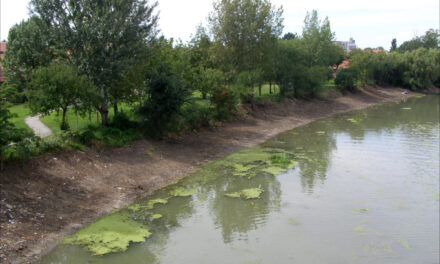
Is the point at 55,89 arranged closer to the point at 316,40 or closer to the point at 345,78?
the point at 316,40

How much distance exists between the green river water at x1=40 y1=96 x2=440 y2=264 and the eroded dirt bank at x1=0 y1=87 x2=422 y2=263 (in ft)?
2.57

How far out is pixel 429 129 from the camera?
112 feet

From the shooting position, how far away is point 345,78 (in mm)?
56812

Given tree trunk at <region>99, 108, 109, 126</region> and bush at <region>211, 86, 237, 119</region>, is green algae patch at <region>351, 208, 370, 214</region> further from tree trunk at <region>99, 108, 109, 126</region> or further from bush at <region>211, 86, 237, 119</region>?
bush at <region>211, 86, 237, 119</region>

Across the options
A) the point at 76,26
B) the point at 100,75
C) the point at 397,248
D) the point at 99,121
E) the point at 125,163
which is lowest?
the point at 397,248

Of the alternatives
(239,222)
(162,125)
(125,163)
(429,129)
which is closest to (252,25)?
(162,125)

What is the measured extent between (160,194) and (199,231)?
411 cm

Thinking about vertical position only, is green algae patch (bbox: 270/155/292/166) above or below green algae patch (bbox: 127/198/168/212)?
above

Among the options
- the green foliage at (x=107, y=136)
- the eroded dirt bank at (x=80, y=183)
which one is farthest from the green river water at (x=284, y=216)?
the green foliage at (x=107, y=136)

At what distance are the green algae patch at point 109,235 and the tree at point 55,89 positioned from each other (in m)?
7.89

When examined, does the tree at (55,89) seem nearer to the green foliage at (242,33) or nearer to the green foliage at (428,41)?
the green foliage at (242,33)

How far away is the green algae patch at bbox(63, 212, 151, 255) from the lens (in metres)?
11.3

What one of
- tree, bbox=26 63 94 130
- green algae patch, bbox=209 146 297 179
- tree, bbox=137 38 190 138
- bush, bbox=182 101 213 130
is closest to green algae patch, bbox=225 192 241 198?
green algae patch, bbox=209 146 297 179

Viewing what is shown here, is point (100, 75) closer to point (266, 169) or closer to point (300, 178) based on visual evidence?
point (266, 169)
